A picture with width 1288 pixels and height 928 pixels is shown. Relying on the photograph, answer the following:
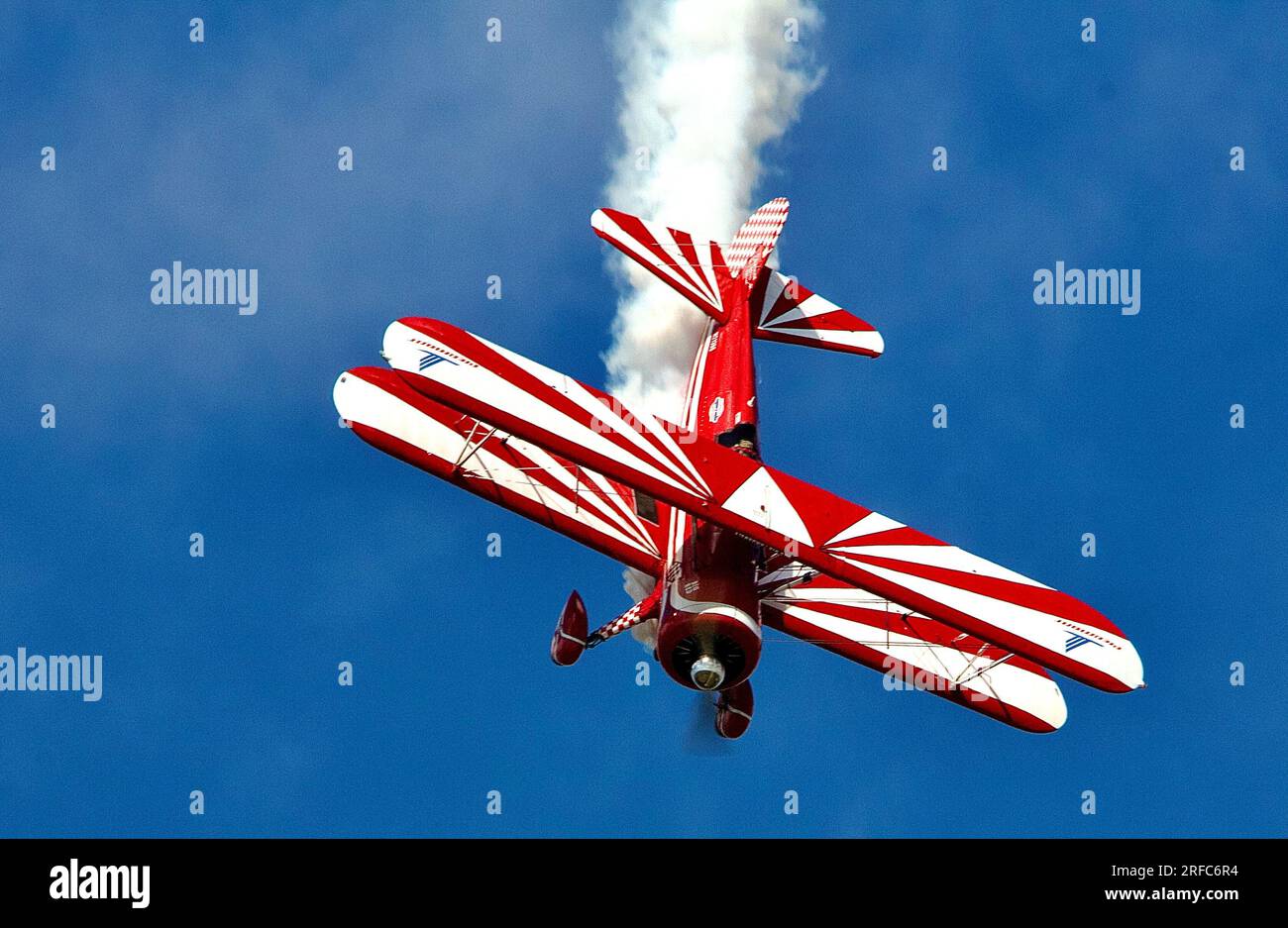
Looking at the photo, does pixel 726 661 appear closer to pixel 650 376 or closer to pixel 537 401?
pixel 537 401

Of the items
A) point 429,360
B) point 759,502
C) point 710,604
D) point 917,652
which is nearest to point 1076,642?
point 759,502

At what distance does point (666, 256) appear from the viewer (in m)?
33.1


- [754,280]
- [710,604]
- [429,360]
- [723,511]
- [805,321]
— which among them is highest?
[754,280]

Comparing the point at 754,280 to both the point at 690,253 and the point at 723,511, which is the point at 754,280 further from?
the point at 723,511

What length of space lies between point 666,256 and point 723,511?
38.3ft

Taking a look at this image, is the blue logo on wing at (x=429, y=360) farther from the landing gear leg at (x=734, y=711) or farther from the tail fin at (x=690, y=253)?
the tail fin at (x=690, y=253)

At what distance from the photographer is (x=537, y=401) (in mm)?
22953

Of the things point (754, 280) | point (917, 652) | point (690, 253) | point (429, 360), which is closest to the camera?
point (429, 360)

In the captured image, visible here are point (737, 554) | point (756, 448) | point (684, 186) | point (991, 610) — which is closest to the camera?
point (991, 610)

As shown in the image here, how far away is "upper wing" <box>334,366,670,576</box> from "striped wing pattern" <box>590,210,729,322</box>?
5670 millimetres

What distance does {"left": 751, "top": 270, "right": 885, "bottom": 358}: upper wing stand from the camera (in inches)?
1293

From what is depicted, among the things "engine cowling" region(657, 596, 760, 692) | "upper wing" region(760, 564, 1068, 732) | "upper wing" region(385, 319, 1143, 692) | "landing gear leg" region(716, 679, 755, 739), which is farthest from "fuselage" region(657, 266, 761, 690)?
"upper wing" region(760, 564, 1068, 732)
